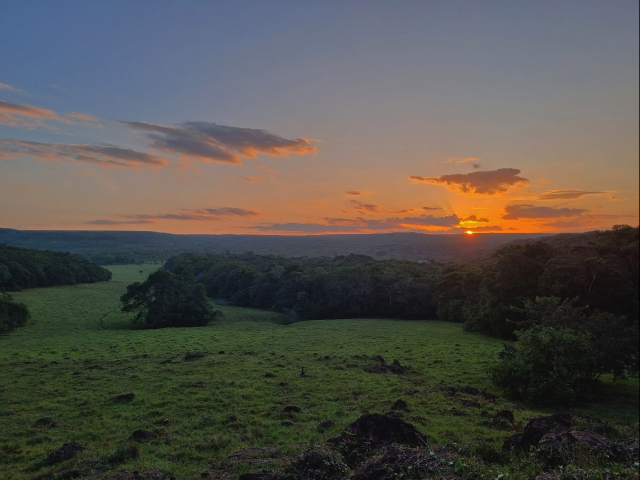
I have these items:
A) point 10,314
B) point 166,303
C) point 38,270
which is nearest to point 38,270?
point 38,270

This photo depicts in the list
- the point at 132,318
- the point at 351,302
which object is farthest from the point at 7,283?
the point at 351,302

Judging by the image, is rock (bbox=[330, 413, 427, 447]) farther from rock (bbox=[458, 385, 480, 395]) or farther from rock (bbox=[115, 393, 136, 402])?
rock (bbox=[115, 393, 136, 402])

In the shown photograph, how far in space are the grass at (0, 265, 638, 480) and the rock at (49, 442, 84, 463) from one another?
0.78 ft

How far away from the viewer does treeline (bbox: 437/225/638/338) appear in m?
20.3

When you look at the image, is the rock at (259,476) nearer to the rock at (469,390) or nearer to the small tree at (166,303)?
the rock at (469,390)

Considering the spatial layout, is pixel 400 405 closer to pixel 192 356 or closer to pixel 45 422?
pixel 45 422

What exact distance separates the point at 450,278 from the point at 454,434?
42.8 m

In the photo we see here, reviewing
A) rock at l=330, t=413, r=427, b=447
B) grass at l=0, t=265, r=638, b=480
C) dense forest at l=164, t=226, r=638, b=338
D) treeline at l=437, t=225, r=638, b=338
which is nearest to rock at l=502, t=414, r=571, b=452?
grass at l=0, t=265, r=638, b=480

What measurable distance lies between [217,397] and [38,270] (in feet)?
214

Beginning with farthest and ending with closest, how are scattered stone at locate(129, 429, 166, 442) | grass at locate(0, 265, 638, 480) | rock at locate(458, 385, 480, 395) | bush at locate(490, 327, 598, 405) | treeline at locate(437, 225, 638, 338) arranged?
1. treeline at locate(437, 225, 638, 338)
2. rock at locate(458, 385, 480, 395)
3. bush at locate(490, 327, 598, 405)
4. scattered stone at locate(129, 429, 166, 442)
5. grass at locate(0, 265, 638, 480)

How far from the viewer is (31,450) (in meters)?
10.8

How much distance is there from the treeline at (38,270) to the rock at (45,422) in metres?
54.3

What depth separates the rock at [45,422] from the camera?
42.4ft

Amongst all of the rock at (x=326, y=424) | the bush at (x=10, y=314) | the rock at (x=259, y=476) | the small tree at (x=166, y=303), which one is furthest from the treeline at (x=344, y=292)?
the rock at (x=259, y=476)
